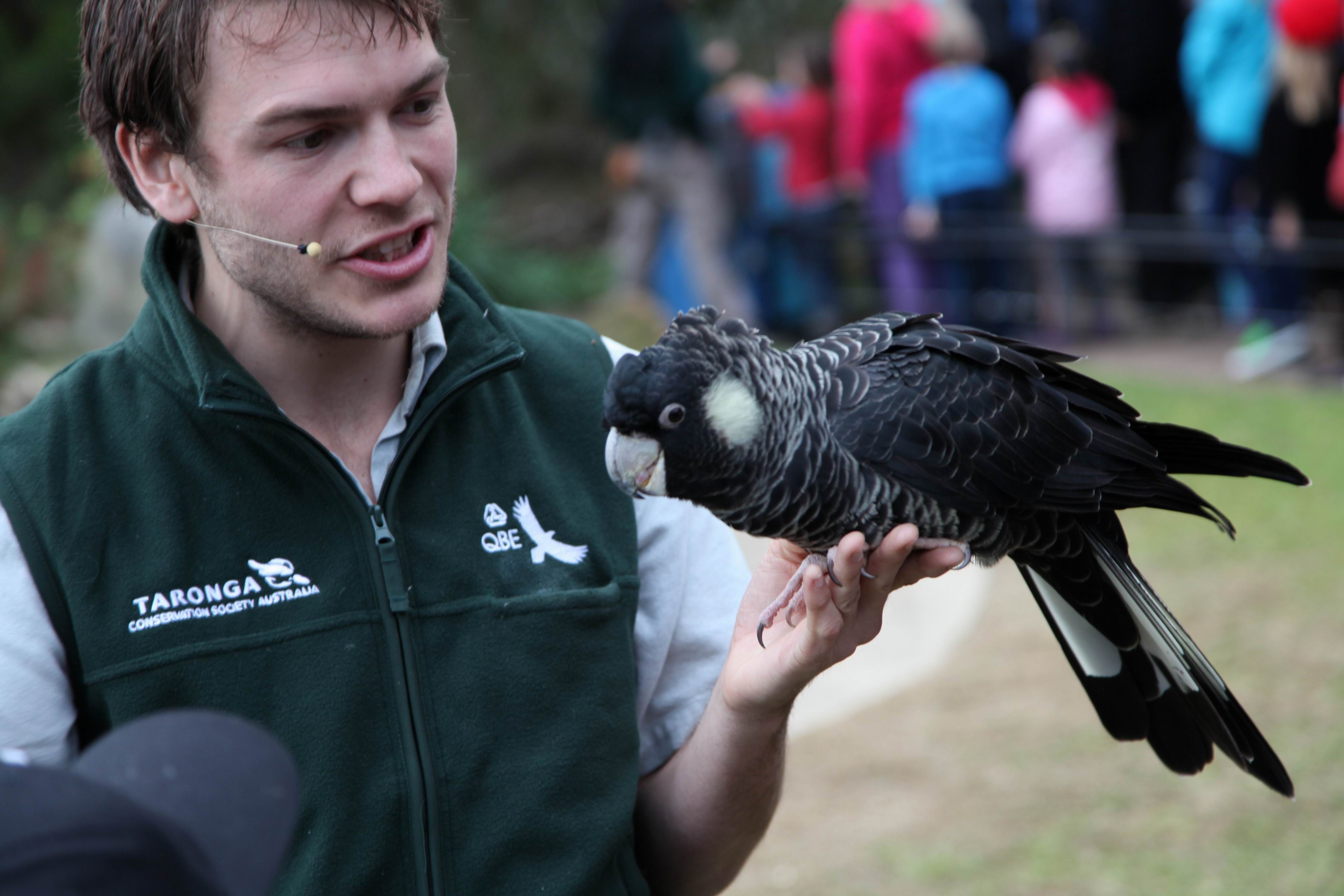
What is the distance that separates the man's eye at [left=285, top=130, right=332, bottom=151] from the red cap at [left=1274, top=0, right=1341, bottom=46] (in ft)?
23.2

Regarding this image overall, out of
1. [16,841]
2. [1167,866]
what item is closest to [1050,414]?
[16,841]

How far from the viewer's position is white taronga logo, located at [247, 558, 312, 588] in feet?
5.89

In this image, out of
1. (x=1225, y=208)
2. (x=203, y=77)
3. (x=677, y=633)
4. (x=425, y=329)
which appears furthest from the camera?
(x=1225, y=208)

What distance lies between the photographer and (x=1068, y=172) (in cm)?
884

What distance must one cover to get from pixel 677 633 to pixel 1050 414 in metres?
0.75

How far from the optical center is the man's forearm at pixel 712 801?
1.96 metres

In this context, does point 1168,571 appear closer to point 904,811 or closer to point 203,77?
point 904,811

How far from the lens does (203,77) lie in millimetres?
1773

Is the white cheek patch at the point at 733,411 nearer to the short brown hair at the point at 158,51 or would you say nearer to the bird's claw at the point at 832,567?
the bird's claw at the point at 832,567

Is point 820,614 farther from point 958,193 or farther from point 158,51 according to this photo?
point 958,193

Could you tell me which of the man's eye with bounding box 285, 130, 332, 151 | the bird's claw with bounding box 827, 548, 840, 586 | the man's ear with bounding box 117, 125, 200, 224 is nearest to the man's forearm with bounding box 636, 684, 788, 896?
the bird's claw with bounding box 827, 548, 840, 586

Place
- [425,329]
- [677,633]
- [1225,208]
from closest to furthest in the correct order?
[425,329]
[677,633]
[1225,208]

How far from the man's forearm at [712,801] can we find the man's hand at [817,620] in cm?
6

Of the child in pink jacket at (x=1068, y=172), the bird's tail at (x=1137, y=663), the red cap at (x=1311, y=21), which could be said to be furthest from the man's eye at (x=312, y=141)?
the child in pink jacket at (x=1068, y=172)
